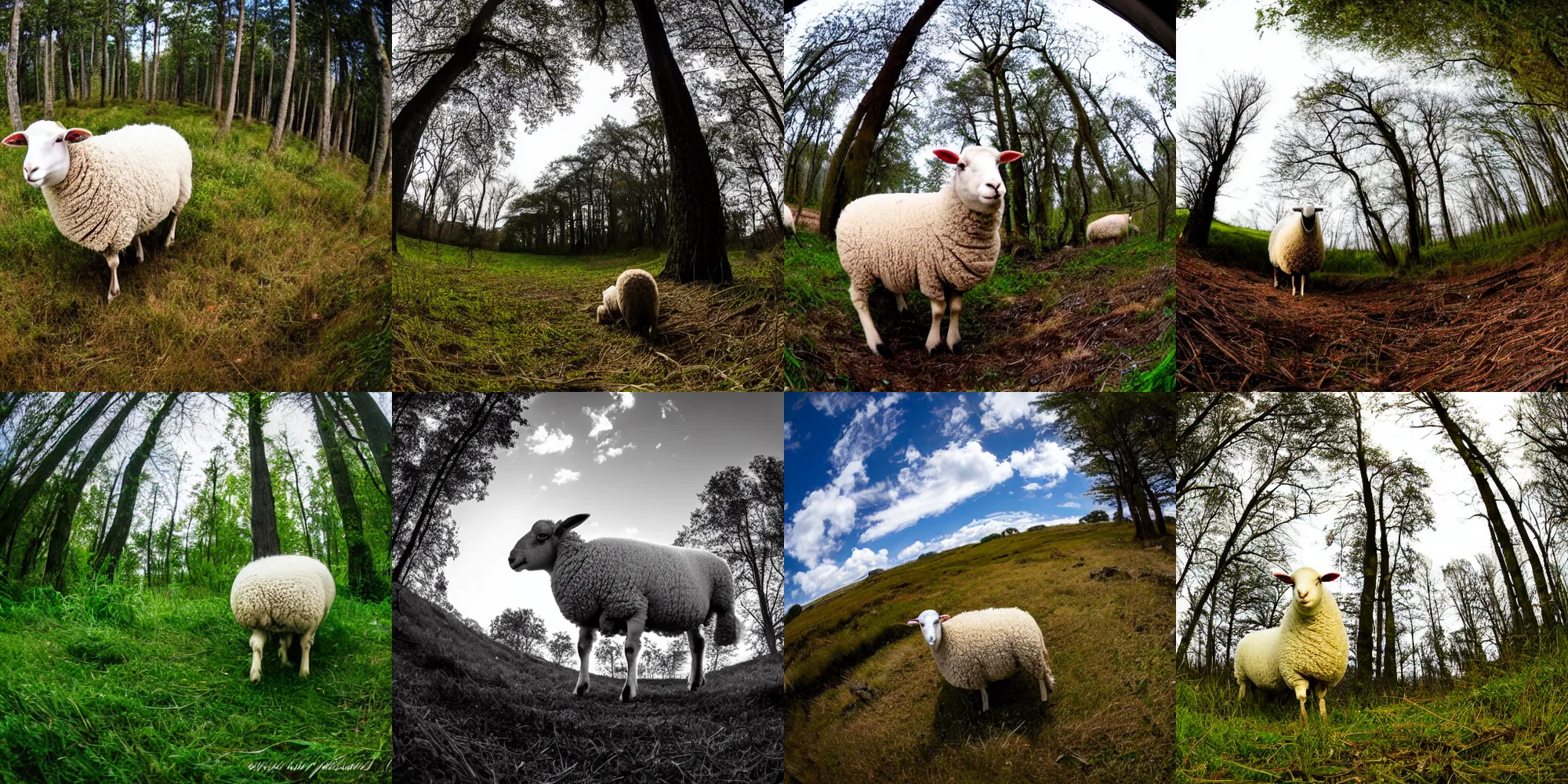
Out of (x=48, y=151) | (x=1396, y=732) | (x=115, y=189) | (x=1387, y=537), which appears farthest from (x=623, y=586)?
(x=1387, y=537)

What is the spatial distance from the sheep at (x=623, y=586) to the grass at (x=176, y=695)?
1264mm

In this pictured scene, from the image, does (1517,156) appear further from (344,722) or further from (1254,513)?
(344,722)

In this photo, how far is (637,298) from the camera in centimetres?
595

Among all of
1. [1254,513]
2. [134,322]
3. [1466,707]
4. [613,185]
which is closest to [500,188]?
[613,185]

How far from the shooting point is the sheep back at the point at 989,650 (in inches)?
220

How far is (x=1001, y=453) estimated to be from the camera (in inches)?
246

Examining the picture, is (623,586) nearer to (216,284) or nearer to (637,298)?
(637,298)

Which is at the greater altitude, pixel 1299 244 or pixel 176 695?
pixel 1299 244

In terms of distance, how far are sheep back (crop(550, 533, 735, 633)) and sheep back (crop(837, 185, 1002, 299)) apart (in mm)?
2180

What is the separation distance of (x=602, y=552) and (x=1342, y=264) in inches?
209

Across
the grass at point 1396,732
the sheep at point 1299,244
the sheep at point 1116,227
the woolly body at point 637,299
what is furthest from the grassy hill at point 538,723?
the sheep at point 1299,244

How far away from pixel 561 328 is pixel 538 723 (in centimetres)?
256

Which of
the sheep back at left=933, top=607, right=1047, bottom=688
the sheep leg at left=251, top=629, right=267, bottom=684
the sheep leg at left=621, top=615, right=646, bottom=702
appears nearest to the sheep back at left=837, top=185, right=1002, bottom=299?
the sheep back at left=933, top=607, right=1047, bottom=688

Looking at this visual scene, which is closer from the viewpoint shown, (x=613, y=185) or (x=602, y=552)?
(x=602, y=552)
